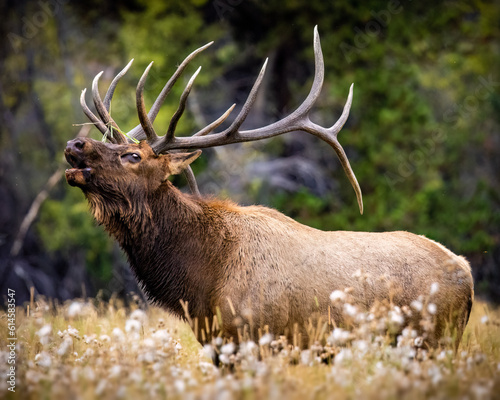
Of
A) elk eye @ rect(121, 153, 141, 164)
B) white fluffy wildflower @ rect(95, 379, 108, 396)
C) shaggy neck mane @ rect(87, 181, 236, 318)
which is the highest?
elk eye @ rect(121, 153, 141, 164)

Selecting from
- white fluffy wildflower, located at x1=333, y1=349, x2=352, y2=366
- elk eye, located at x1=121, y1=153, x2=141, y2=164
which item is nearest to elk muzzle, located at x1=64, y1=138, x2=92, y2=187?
elk eye, located at x1=121, y1=153, x2=141, y2=164

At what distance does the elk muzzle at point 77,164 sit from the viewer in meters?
5.01

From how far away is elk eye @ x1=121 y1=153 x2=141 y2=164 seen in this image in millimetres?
5254

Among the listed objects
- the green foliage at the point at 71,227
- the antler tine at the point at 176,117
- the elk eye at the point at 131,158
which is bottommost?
the green foliage at the point at 71,227

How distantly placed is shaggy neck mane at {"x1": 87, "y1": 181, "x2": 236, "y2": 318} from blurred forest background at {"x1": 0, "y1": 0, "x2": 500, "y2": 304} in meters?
7.50

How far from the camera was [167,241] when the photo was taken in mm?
5289

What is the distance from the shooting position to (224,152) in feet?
44.5

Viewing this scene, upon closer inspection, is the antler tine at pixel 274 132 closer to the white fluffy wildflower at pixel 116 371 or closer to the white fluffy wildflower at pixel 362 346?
the white fluffy wildflower at pixel 362 346

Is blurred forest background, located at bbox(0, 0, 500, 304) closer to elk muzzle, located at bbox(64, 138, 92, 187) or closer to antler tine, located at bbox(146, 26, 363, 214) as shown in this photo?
antler tine, located at bbox(146, 26, 363, 214)

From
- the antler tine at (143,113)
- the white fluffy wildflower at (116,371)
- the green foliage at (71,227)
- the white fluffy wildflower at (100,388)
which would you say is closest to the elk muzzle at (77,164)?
the antler tine at (143,113)

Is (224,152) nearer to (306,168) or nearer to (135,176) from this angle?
(306,168)

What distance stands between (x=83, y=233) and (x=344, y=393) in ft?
38.0

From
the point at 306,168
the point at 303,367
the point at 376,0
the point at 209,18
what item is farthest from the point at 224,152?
the point at 303,367

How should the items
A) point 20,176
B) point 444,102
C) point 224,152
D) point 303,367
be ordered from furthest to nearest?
point 444,102
point 20,176
point 224,152
point 303,367
